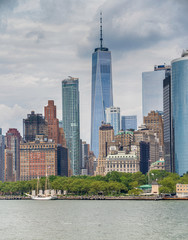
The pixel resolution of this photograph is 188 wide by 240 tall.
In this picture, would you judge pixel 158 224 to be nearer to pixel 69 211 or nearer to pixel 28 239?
pixel 28 239

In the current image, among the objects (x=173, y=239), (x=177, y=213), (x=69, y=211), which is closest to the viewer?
(x=173, y=239)

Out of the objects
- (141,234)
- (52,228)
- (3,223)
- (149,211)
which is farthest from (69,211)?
(141,234)

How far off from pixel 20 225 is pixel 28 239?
86.6 feet

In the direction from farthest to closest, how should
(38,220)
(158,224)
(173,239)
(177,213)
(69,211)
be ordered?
(69,211) → (177,213) → (38,220) → (158,224) → (173,239)

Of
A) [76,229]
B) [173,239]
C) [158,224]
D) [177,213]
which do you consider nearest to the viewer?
[173,239]

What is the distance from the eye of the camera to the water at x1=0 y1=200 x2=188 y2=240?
128 m

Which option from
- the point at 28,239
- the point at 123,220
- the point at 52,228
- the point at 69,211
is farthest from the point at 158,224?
the point at 69,211

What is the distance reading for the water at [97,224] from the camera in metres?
128

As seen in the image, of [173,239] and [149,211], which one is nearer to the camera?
[173,239]

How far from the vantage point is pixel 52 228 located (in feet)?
466

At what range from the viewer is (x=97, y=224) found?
484 ft

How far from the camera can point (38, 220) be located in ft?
531

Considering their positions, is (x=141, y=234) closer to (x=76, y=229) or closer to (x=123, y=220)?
(x=76, y=229)

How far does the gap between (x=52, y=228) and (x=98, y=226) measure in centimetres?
965
